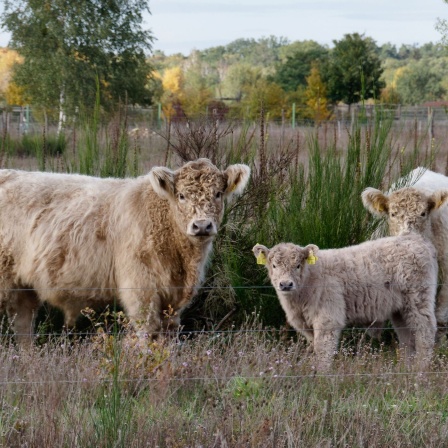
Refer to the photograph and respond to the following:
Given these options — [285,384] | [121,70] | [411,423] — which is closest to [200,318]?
[285,384]

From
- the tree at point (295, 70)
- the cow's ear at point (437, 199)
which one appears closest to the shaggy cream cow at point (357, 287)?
the cow's ear at point (437, 199)

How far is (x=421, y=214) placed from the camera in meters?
8.02

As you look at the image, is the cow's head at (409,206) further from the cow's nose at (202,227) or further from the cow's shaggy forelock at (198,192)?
the cow's nose at (202,227)

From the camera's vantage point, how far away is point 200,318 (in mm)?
8438

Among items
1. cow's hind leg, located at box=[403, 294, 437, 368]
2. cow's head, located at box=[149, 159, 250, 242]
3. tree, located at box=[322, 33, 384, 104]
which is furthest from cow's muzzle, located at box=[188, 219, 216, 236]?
tree, located at box=[322, 33, 384, 104]

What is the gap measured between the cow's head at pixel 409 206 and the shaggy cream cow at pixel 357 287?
0.85 ft

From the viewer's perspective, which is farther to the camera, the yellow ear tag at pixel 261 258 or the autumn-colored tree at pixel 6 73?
the autumn-colored tree at pixel 6 73

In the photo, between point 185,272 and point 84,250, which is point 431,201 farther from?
point 84,250

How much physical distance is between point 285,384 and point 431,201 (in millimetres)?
2889

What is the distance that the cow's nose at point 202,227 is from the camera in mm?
6863

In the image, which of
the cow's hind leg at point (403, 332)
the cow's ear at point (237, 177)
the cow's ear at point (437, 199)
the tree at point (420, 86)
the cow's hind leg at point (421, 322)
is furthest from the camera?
the tree at point (420, 86)

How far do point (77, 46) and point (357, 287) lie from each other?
39773 millimetres

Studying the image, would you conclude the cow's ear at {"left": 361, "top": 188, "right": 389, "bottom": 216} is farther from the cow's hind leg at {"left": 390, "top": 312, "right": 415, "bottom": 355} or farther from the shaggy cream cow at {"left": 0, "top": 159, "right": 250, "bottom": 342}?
the shaggy cream cow at {"left": 0, "top": 159, "right": 250, "bottom": 342}

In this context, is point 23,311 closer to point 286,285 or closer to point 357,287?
point 286,285
